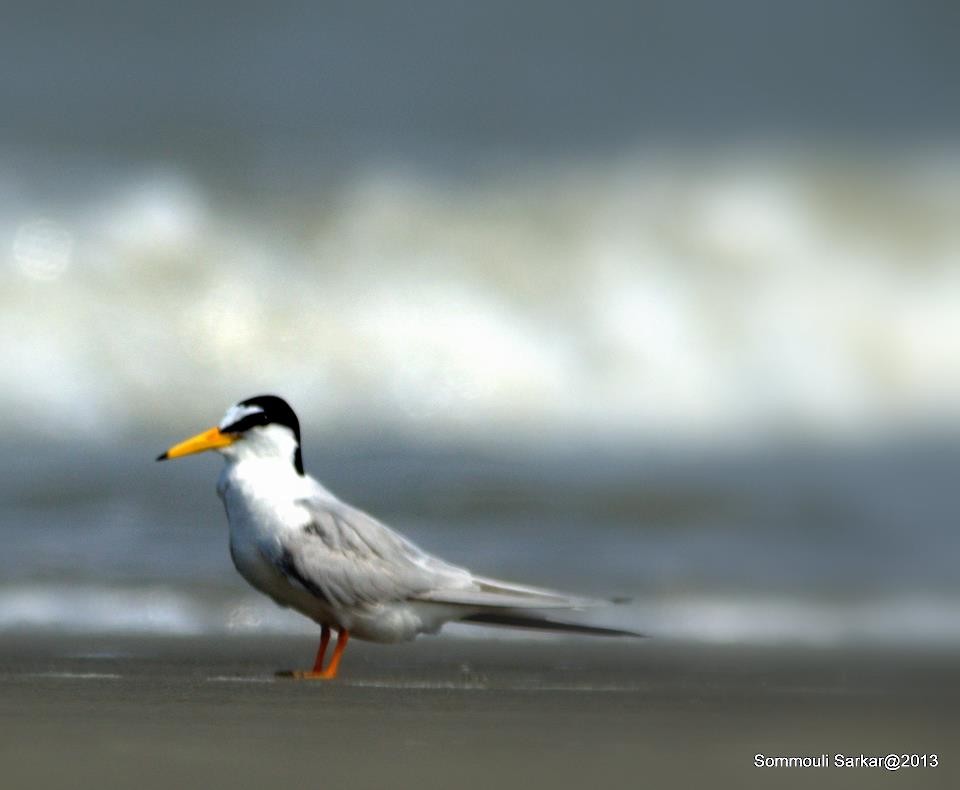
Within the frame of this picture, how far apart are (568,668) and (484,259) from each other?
755cm

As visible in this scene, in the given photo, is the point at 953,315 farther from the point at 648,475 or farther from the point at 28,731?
the point at 28,731

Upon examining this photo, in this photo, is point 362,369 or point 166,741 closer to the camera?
point 166,741

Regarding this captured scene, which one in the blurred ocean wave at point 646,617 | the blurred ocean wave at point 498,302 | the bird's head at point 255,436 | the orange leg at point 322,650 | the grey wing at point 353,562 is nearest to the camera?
the grey wing at point 353,562

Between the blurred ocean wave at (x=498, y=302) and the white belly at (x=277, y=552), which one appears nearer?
the white belly at (x=277, y=552)

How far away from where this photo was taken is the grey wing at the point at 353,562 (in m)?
6.58

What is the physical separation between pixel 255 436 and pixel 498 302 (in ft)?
24.2

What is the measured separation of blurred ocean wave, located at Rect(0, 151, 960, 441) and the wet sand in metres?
5.25

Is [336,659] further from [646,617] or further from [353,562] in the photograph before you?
[646,617]

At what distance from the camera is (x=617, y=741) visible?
213 inches

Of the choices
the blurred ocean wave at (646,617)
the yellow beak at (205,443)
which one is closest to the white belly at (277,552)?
the yellow beak at (205,443)

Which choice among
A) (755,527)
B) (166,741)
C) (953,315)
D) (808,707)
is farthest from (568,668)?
(953,315)

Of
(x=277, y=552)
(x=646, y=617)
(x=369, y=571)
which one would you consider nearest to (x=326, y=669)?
(x=369, y=571)

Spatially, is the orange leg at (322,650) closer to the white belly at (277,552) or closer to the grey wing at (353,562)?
the white belly at (277,552)

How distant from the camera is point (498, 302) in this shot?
14.2 meters
